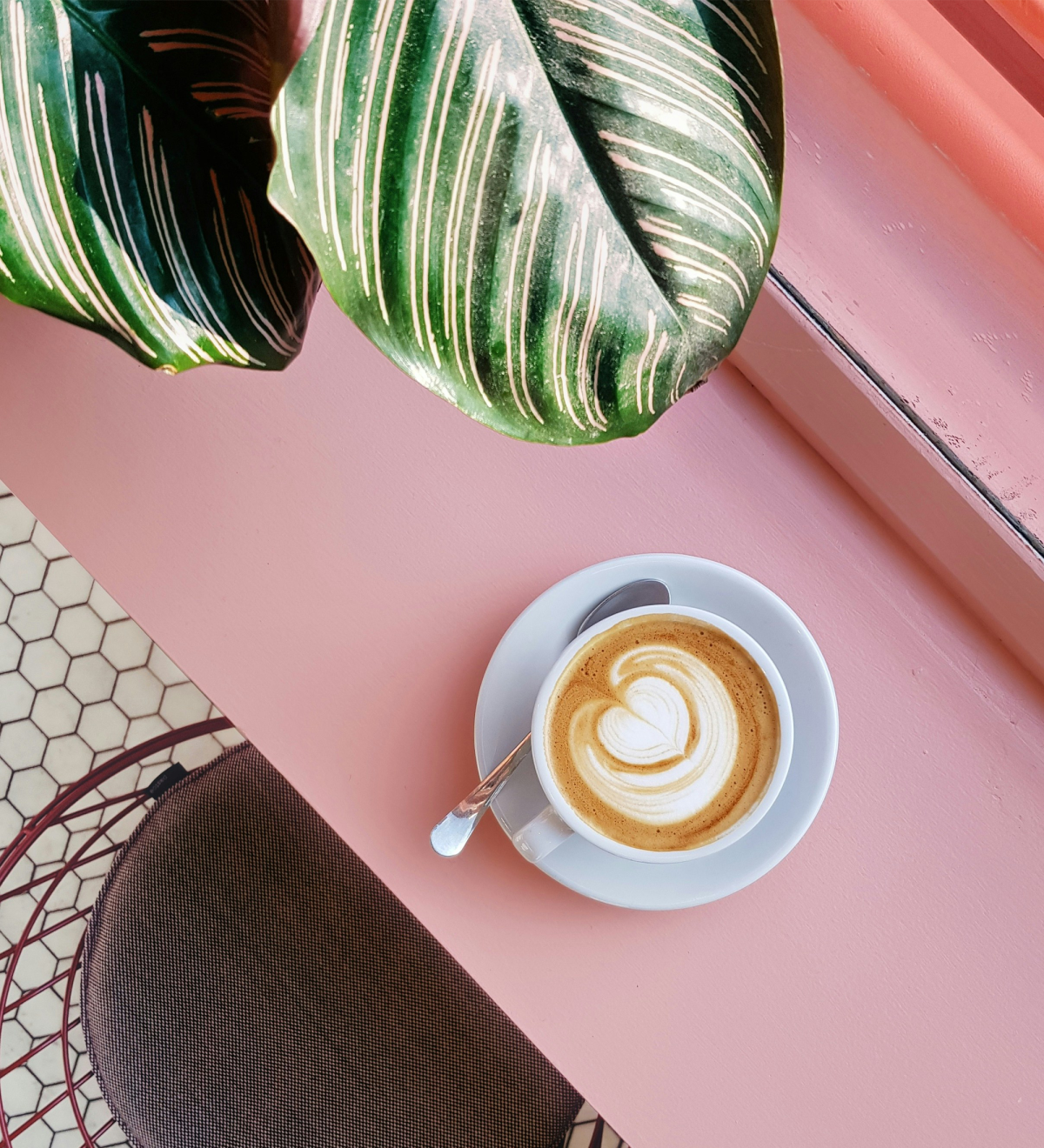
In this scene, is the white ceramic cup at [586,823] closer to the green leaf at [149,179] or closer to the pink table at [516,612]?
the pink table at [516,612]

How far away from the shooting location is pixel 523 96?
36 centimetres

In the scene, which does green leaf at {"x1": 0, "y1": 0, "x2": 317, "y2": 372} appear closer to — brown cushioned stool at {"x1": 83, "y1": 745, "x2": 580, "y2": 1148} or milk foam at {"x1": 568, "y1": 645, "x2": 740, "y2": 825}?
milk foam at {"x1": 568, "y1": 645, "x2": 740, "y2": 825}

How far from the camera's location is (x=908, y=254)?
0.61m

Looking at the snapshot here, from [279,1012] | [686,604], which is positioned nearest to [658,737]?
[686,604]

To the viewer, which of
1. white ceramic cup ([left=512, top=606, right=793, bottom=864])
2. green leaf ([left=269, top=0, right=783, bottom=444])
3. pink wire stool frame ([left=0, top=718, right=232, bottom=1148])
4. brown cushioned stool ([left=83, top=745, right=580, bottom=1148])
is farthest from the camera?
pink wire stool frame ([left=0, top=718, right=232, bottom=1148])

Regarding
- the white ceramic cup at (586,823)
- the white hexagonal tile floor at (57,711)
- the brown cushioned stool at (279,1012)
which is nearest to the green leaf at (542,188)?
the white ceramic cup at (586,823)

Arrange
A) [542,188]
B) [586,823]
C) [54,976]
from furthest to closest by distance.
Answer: [54,976]
[586,823]
[542,188]

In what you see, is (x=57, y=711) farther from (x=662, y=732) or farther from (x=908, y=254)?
(x=908, y=254)

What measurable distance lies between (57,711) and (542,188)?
4.28 ft

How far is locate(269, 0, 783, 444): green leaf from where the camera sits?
1.17 ft

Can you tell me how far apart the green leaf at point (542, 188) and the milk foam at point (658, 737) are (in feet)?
0.81

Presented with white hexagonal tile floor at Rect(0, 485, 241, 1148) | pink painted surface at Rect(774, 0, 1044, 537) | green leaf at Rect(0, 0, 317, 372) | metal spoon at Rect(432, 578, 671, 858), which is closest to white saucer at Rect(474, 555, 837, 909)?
metal spoon at Rect(432, 578, 671, 858)

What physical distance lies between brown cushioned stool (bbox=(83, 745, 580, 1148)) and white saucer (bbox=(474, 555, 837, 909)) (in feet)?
1.03

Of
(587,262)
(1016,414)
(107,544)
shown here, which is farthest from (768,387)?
(107,544)
